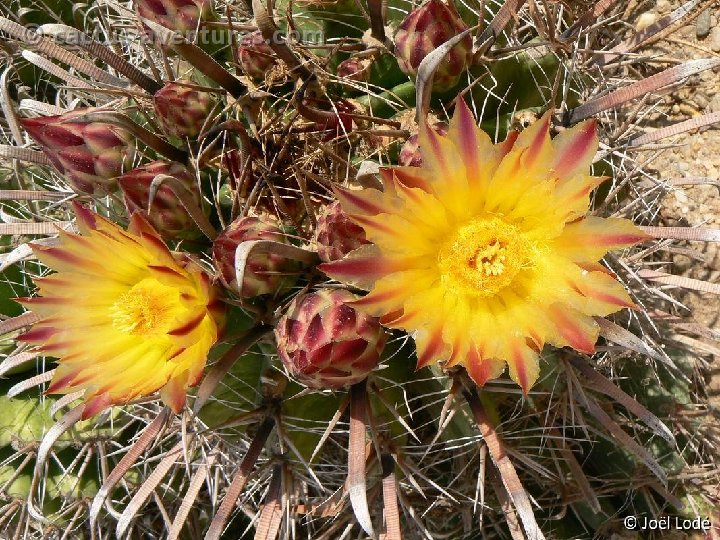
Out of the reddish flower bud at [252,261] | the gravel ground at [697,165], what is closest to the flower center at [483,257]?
the reddish flower bud at [252,261]

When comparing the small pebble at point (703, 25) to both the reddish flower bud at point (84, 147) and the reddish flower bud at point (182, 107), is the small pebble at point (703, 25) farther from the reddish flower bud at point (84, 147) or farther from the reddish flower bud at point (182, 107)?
the reddish flower bud at point (84, 147)

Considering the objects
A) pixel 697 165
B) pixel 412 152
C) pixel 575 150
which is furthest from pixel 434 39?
pixel 697 165

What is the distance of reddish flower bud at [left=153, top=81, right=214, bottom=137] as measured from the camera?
1216mm

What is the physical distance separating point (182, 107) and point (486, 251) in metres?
0.56

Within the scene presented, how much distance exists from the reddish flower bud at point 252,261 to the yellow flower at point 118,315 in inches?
1.5

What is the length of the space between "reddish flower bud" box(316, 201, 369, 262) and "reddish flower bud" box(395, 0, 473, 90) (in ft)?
0.90

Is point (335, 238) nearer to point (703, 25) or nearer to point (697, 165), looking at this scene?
point (697, 165)

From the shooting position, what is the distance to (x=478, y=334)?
1.03m

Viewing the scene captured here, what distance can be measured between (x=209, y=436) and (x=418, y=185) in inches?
33.1

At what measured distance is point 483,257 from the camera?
3.47 feet

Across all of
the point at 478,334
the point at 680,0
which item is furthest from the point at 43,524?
the point at 680,0

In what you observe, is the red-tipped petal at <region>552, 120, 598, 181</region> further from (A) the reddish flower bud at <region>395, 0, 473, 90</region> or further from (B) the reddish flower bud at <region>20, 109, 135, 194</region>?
(B) the reddish flower bud at <region>20, 109, 135, 194</region>

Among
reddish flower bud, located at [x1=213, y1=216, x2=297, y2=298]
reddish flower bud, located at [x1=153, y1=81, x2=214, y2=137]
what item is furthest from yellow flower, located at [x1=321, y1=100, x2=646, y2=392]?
reddish flower bud, located at [x1=153, y1=81, x2=214, y2=137]

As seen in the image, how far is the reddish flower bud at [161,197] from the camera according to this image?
44.8 inches
